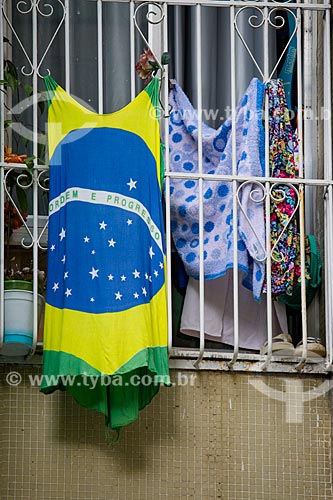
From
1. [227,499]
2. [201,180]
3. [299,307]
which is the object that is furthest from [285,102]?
[227,499]

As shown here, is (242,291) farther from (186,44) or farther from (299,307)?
(186,44)

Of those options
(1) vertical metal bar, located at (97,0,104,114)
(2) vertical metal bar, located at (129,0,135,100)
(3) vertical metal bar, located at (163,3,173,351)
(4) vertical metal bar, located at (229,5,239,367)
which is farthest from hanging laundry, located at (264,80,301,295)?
(1) vertical metal bar, located at (97,0,104,114)

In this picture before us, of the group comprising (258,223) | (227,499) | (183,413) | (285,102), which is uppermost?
(285,102)

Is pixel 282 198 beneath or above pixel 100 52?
beneath

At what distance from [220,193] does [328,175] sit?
0.41 meters

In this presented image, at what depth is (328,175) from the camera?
482 centimetres

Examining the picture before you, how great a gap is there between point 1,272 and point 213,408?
36.0 inches

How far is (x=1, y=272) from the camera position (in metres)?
4.55

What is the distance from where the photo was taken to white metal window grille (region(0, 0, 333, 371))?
4668 mm

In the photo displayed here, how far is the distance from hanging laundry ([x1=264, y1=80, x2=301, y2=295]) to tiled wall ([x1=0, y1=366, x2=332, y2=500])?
40 centimetres

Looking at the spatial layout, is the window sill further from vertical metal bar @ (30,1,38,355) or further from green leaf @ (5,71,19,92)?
green leaf @ (5,71,19,92)

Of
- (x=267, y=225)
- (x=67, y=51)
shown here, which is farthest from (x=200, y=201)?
(x=67, y=51)

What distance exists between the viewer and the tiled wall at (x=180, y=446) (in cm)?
451

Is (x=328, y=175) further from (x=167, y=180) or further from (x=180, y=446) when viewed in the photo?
(x=180, y=446)
